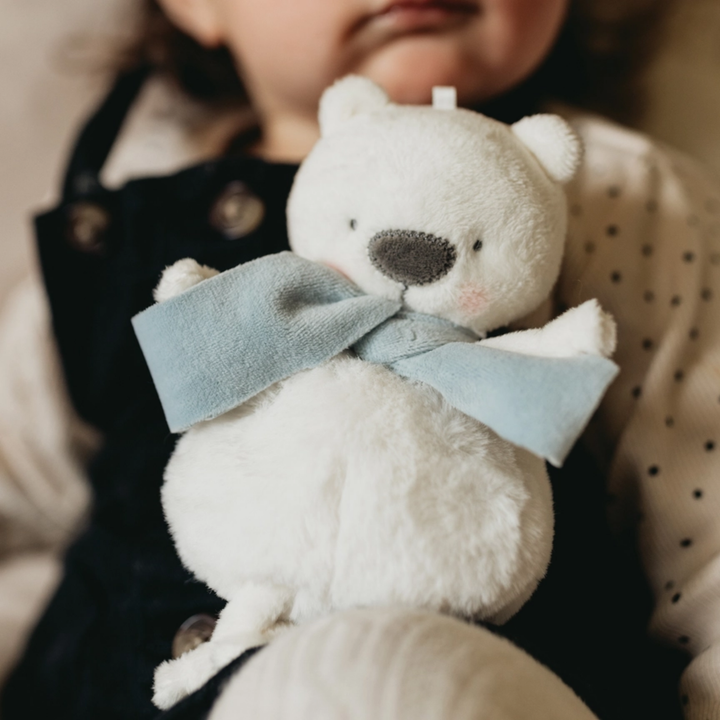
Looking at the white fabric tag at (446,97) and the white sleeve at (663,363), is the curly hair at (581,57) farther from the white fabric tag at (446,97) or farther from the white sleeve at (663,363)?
the white fabric tag at (446,97)

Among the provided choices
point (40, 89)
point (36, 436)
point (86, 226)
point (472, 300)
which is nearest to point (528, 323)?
point (472, 300)

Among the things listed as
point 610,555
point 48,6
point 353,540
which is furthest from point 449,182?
point 48,6

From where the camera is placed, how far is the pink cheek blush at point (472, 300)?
1.08 feet

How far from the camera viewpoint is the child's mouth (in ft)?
1.58

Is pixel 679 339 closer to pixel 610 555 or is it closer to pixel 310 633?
pixel 610 555

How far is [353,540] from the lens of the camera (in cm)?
29

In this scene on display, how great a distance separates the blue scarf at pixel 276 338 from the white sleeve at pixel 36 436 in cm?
35

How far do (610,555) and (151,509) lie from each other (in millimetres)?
331

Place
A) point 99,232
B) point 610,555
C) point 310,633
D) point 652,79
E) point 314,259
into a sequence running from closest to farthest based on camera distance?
point 310,633 < point 314,259 < point 610,555 < point 99,232 < point 652,79

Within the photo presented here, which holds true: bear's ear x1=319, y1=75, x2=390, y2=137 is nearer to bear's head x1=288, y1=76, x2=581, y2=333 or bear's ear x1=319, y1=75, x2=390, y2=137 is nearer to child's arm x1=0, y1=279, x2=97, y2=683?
bear's head x1=288, y1=76, x2=581, y2=333

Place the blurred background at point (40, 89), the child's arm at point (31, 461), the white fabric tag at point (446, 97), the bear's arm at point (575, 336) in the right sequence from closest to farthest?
1. the bear's arm at point (575, 336)
2. the white fabric tag at point (446, 97)
3. the child's arm at point (31, 461)
4. the blurred background at point (40, 89)

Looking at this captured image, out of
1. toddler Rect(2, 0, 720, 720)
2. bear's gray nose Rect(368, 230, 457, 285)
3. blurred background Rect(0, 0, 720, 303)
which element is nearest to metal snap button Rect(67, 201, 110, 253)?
toddler Rect(2, 0, 720, 720)

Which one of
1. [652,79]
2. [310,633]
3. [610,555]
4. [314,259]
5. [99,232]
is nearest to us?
[310,633]

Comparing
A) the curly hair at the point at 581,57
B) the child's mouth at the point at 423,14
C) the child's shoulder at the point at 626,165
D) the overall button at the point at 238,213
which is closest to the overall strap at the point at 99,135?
the curly hair at the point at 581,57
